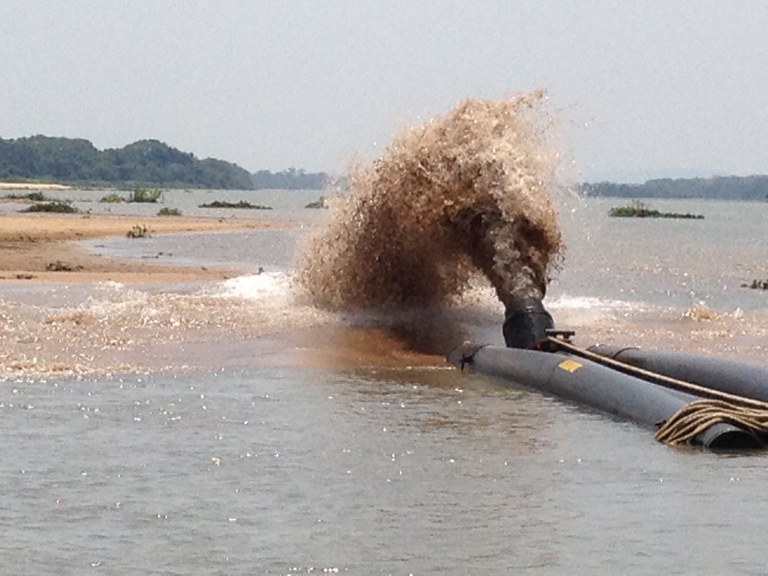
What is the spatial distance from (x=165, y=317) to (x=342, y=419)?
25.2 ft

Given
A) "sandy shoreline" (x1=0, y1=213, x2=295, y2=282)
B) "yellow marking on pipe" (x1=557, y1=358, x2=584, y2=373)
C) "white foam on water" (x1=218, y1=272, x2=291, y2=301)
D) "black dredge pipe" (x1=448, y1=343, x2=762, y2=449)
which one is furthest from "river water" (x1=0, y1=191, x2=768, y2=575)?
"sandy shoreline" (x1=0, y1=213, x2=295, y2=282)

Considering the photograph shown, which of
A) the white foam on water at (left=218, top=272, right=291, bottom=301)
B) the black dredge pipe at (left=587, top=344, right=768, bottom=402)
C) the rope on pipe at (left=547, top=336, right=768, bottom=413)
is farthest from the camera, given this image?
the white foam on water at (left=218, top=272, right=291, bottom=301)

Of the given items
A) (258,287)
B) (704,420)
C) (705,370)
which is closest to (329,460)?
(704,420)

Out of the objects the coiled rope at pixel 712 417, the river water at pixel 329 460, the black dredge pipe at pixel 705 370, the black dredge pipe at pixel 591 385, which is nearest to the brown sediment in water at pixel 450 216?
the river water at pixel 329 460

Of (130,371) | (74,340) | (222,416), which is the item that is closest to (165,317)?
(74,340)

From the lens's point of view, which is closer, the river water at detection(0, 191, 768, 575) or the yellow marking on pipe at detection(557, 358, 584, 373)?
the river water at detection(0, 191, 768, 575)

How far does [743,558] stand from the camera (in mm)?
8172

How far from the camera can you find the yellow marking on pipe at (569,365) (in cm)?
1398

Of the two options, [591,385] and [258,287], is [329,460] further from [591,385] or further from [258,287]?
[258,287]

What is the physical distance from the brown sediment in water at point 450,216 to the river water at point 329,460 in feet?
2.26

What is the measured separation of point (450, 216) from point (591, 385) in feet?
18.7

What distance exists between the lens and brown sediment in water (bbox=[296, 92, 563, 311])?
1839cm

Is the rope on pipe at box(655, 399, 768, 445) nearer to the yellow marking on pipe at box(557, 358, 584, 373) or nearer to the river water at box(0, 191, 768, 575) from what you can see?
the river water at box(0, 191, 768, 575)

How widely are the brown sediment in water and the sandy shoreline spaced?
26.8 ft
